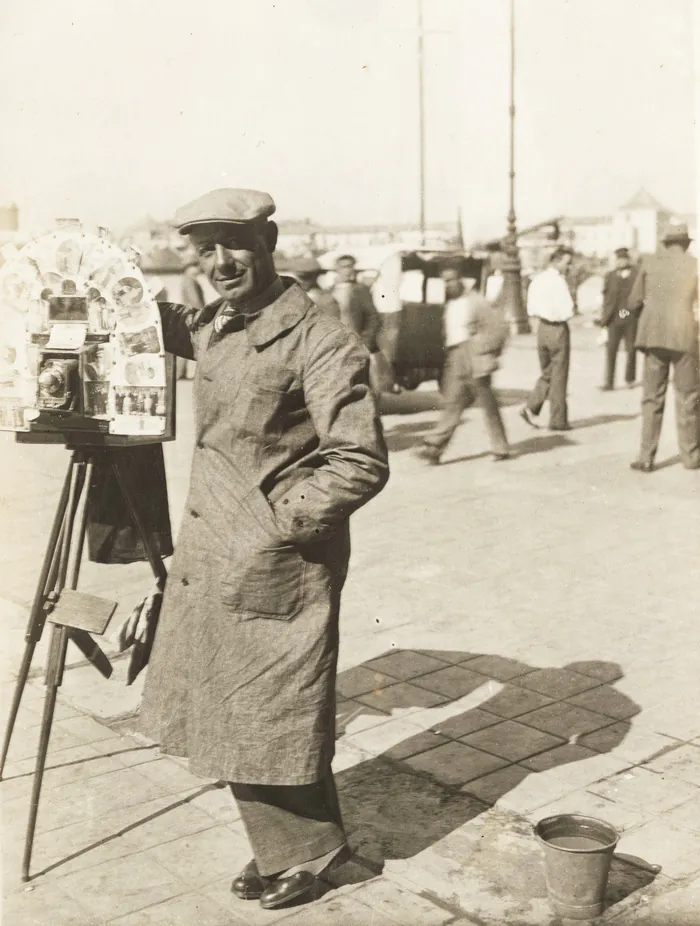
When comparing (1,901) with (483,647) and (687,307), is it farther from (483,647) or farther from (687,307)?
(687,307)

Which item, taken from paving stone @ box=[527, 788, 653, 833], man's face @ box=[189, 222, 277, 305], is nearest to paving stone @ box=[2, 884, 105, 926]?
paving stone @ box=[527, 788, 653, 833]

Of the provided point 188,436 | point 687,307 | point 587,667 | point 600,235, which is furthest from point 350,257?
point 600,235

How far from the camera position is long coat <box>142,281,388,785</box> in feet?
10.8

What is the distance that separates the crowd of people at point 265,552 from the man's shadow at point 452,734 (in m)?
0.54

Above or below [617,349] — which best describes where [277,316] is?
above

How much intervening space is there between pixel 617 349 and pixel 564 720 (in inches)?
463

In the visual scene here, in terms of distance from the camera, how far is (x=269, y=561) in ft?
10.9

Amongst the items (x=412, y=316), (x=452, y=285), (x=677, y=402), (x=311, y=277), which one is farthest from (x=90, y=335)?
(x=412, y=316)

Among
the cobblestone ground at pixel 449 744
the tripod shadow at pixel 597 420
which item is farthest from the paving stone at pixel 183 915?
the tripod shadow at pixel 597 420

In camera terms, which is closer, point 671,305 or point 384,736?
point 384,736

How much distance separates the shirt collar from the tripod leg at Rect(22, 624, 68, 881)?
123 cm

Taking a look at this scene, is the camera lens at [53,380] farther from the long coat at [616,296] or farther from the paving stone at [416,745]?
the long coat at [616,296]

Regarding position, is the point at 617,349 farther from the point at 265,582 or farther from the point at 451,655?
the point at 265,582

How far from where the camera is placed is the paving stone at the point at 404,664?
544cm
